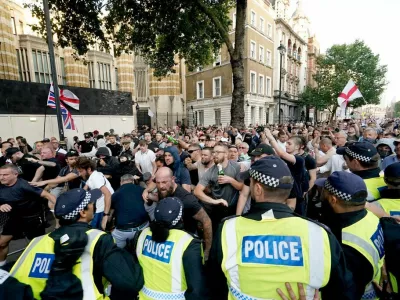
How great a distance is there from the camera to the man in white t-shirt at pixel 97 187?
336 cm

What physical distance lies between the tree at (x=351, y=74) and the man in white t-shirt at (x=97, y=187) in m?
38.7

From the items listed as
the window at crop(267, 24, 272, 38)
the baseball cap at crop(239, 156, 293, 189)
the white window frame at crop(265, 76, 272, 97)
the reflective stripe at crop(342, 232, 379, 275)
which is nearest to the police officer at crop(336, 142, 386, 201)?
the reflective stripe at crop(342, 232, 379, 275)

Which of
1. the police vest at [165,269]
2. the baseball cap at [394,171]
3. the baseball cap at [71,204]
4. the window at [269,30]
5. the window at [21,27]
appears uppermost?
the window at [269,30]

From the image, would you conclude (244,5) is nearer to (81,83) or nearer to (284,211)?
(284,211)

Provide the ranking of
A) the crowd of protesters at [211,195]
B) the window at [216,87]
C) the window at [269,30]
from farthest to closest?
the window at [269,30], the window at [216,87], the crowd of protesters at [211,195]

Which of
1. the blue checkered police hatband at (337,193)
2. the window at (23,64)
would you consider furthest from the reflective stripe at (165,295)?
the window at (23,64)

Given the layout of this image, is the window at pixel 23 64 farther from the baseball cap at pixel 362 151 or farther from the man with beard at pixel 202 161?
the baseball cap at pixel 362 151

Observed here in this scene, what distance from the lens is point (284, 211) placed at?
1382mm

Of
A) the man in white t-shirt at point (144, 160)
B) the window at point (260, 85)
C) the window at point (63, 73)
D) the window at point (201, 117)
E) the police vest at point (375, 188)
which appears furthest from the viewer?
the window at point (201, 117)

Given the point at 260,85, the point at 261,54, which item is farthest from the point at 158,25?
the point at 261,54

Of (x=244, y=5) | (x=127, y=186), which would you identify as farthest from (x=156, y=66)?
(x=127, y=186)

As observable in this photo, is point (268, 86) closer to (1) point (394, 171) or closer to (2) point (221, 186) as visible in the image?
(2) point (221, 186)

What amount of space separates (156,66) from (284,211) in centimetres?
1581

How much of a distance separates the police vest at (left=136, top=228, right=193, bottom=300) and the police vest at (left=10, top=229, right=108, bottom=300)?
37 centimetres
